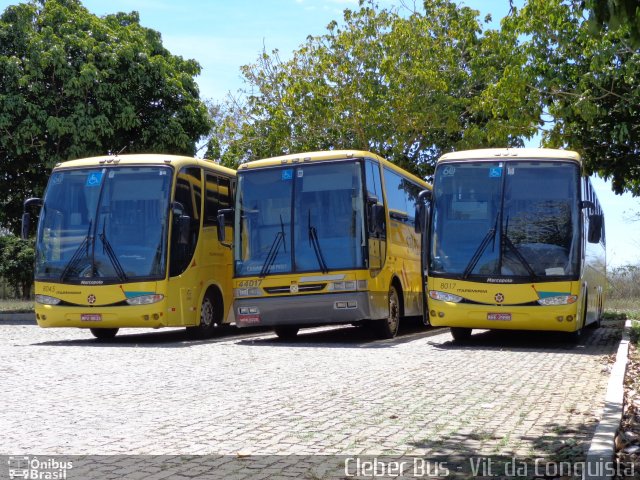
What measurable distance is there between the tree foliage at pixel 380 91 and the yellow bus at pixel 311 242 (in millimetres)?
13564

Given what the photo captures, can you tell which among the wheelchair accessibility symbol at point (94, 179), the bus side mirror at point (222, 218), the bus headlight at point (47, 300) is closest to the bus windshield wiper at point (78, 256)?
the bus headlight at point (47, 300)

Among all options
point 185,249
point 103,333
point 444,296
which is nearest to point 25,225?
point 103,333

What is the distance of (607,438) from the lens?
689 centimetres

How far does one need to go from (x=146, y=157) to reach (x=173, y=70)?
14.9 metres

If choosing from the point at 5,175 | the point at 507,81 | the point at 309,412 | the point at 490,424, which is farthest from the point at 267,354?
the point at 5,175

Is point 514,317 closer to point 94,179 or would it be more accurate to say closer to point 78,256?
point 78,256

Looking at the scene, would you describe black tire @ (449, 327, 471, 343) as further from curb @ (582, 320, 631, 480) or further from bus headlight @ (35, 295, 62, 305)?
bus headlight @ (35, 295, 62, 305)

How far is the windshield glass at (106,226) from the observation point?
55.7ft

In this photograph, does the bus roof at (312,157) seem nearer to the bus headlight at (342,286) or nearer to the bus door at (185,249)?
the bus door at (185,249)

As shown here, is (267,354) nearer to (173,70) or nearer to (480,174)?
(480,174)

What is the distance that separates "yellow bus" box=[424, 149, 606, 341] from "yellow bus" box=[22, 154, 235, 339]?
4661 millimetres

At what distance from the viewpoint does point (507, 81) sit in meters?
20.0

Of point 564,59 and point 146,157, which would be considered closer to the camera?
point 146,157

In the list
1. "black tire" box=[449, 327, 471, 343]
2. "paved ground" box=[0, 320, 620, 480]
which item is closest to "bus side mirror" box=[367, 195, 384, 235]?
"paved ground" box=[0, 320, 620, 480]
